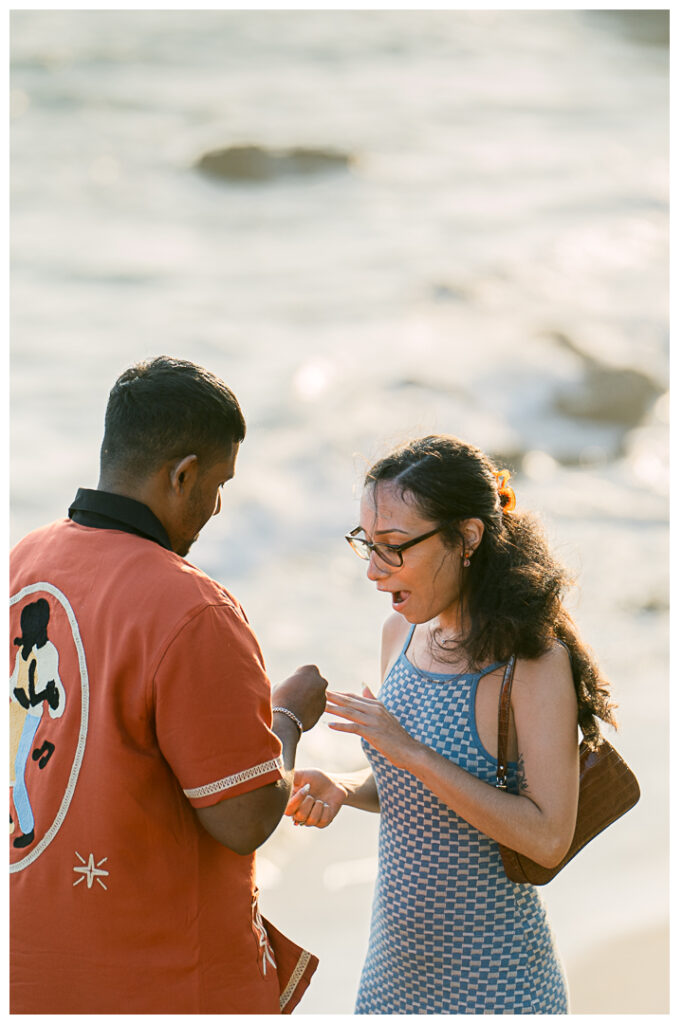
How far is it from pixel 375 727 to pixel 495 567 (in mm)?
496

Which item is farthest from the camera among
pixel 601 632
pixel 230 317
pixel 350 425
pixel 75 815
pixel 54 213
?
pixel 54 213

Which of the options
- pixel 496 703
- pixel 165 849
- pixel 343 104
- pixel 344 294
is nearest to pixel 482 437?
pixel 344 294

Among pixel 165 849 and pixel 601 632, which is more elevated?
pixel 165 849

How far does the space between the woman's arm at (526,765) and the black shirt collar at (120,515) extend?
62cm

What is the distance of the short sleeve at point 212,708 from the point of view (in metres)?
1.94

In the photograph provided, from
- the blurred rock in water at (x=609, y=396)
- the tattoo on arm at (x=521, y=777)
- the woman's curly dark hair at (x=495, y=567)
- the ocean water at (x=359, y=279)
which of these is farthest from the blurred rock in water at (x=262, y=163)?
the tattoo on arm at (x=521, y=777)

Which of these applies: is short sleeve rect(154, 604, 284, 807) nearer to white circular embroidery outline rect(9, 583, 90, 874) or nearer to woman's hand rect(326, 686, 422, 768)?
white circular embroidery outline rect(9, 583, 90, 874)

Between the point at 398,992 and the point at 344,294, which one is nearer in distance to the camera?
the point at 398,992

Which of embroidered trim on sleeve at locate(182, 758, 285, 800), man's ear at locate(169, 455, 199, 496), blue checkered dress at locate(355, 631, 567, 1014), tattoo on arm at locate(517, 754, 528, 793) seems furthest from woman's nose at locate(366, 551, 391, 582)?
embroidered trim on sleeve at locate(182, 758, 285, 800)

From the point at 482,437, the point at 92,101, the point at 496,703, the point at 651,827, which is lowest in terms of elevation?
the point at 482,437

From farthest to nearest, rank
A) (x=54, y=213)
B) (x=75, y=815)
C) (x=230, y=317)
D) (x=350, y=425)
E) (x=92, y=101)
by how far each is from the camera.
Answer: (x=92, y=101)
(x=54, y=213)
(x=230, y=317)
(x=350, y=425)
(x=75, y=815)

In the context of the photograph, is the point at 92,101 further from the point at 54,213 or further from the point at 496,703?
the point at 496,703

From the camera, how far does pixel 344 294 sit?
12.3 m

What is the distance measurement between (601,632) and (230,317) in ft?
19.4
